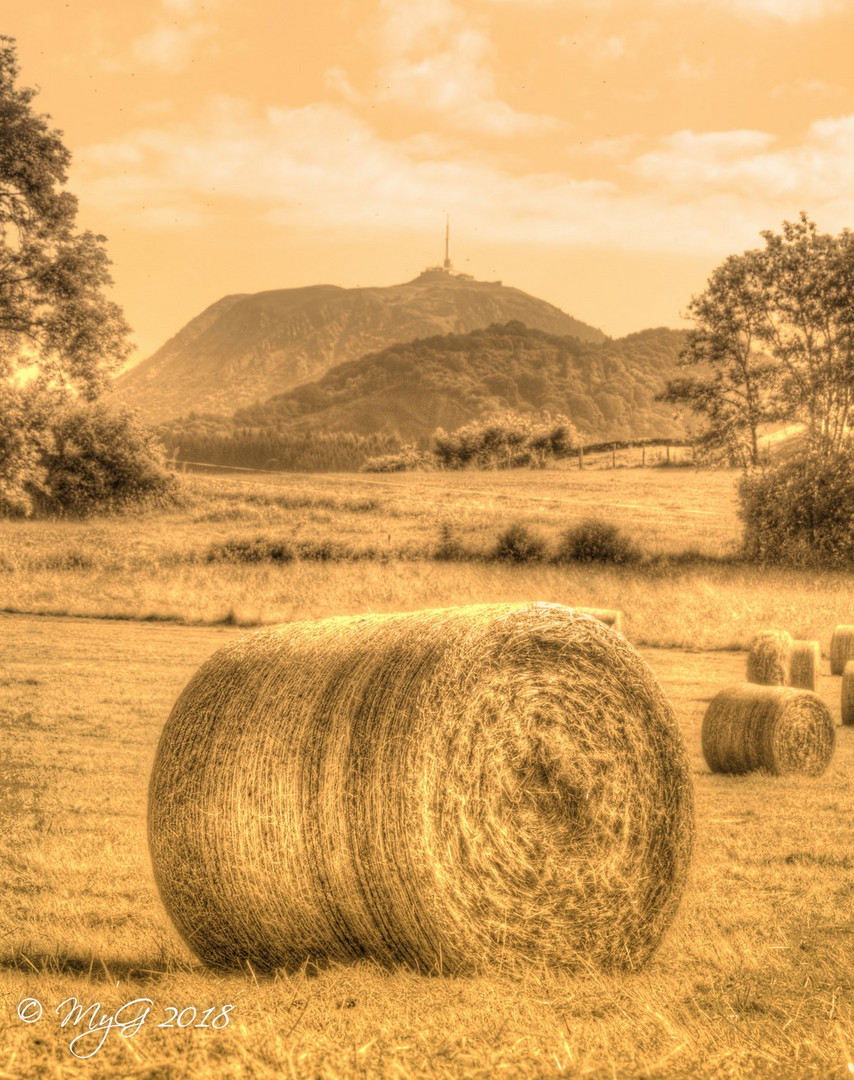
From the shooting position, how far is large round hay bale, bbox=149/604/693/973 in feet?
18.1

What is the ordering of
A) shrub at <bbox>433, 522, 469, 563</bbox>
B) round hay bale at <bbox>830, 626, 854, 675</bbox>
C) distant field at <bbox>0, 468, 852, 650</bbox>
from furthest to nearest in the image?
shrub at <bbox>433, 522, 469, 563</bbox>, distant field at <bbox>0, 468, 852, 650</bbox>, round hay bale at <bbox>830, 626, 854, 675</bbox>

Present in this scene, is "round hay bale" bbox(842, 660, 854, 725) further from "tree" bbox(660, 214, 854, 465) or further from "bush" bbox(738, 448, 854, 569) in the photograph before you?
"tree" bbox(660, 214, 854, 465)

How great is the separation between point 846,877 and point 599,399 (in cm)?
5669

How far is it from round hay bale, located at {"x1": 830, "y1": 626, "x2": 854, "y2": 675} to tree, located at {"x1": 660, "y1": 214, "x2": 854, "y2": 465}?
22447 millimetres

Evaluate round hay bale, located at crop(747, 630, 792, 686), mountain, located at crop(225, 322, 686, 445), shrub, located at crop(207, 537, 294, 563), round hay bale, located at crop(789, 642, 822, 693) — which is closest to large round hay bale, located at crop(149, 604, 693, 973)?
round hay bale, located at crop(747, 630, 792, 686)

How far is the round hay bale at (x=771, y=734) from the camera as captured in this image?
12055mm

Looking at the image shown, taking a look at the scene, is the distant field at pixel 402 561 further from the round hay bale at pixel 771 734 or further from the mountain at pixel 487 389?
the round hay bale at pixel 771 734

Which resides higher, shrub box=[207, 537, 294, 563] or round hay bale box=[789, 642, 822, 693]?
shrub box=[207, 537, 294, 563]

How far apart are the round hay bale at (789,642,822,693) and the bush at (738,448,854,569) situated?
19116mm

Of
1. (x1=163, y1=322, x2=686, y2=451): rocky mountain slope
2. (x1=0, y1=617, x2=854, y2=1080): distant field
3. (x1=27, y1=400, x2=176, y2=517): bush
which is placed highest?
(x1=163, y1=322, x2=686, y2=451): rocky mountain slope

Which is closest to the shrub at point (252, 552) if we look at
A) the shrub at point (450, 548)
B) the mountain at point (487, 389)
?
the shrub at point (450, 548)

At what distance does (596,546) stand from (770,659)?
17458mm

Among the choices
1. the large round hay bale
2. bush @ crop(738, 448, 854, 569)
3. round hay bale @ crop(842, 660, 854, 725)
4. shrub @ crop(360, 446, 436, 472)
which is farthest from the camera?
shrub @ crop(360, 446, 436, 472)

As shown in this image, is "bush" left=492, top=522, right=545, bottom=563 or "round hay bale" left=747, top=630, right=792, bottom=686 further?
"bush" left=492, top=522, right=545, bottom=563
